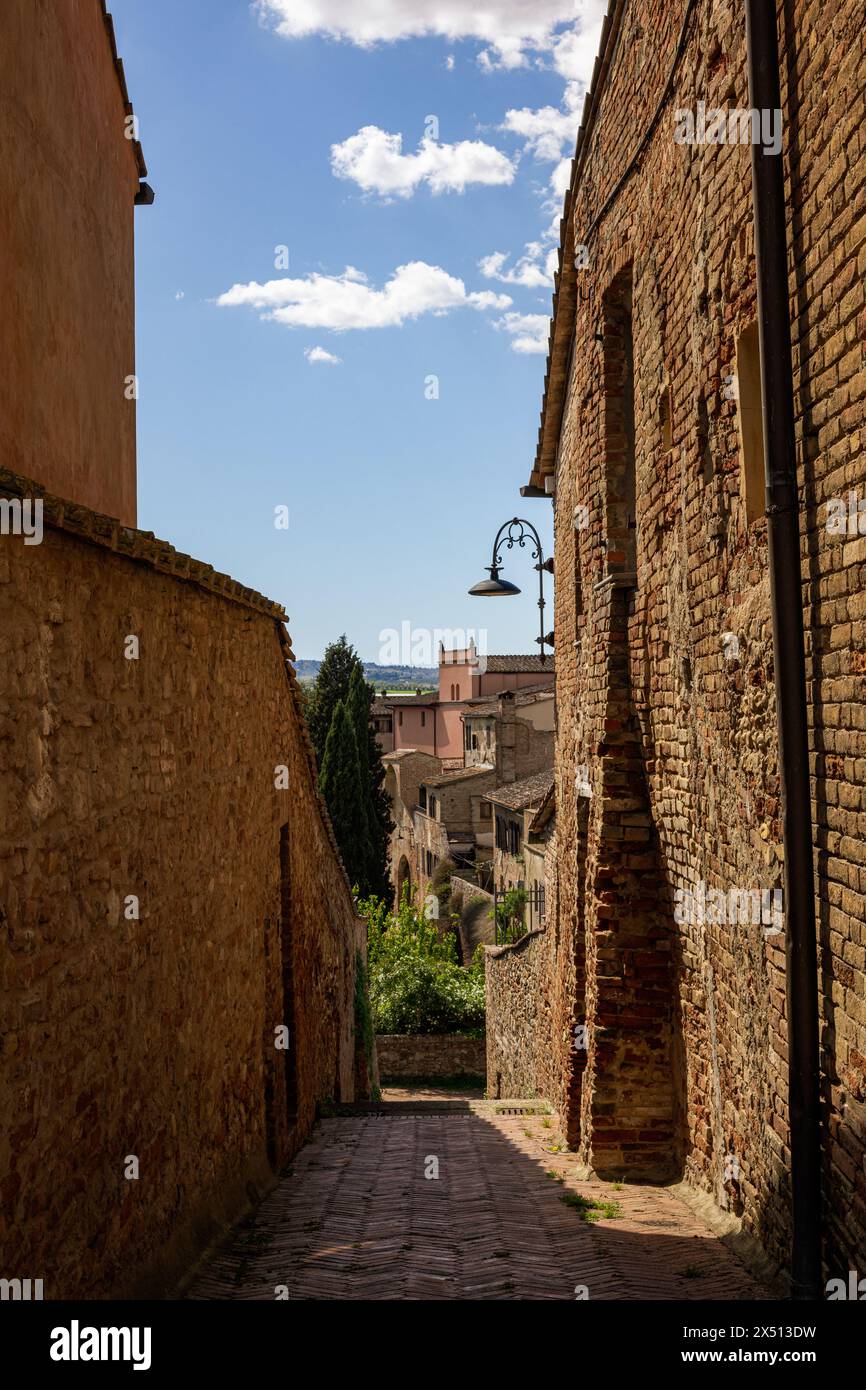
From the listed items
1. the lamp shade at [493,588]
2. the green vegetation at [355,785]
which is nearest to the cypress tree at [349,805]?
the green vegetation at [355,785]

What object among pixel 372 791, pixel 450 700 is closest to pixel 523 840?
pixel 372 791

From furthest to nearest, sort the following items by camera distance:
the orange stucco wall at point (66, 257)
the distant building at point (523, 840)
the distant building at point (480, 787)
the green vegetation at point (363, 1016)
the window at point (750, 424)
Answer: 1. the distant building at point (480, 787)
2. the distant building at point (523, 840)
3. the green vegetation at point (363, 1016)
4. the orange stucco wall at point (66, 257)
5. the window at point (750, 424)

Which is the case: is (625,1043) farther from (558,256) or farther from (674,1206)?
(558,256)

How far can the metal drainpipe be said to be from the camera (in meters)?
4.05

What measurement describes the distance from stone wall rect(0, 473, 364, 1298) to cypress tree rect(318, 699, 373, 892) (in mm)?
30596

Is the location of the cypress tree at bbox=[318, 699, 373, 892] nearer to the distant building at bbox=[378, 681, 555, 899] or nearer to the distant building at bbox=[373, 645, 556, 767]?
the distant building at bbox=[378, 681, 555, 899]

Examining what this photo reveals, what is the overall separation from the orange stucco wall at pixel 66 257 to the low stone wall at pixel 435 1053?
16419 mm

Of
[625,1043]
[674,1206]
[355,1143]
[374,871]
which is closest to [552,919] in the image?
[355,1143]

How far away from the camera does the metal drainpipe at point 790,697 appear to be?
405 cm

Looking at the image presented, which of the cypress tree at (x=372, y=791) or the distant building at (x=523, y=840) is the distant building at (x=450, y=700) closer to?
the cypress tree at (x=372, y=791)

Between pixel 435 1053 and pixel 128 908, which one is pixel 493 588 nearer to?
pixel 128 908

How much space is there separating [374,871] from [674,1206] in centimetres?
3338

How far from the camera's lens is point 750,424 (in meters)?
4.77

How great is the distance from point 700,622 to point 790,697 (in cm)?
155
